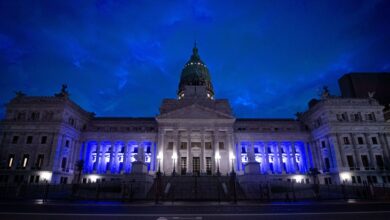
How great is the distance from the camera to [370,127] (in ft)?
151

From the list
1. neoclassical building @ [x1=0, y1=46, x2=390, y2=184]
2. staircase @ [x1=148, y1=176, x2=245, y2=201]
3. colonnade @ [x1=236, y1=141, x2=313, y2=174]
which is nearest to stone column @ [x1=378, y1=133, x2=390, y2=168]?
neoclassical building @ [x1=0, y1=46, x2=390, y2=184]

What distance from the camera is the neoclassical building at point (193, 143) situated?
4222 centimetres

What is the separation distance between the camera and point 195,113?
49844mm

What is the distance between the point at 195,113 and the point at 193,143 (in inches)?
291

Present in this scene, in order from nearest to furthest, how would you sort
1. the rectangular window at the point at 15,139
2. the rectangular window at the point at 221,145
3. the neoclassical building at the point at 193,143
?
the neoclassical building at the point at 193,143 → the rectangular window at the point at 15,139 → the rectangular window at the point at 221,145

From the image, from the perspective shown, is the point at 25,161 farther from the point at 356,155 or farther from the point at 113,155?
the point at 356,155

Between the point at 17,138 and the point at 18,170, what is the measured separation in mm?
7220

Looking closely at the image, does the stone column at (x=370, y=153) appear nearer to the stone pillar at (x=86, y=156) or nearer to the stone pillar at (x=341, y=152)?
the stone pillar at (x=341, y=152)

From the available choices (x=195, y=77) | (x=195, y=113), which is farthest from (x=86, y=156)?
(x=195, y=77)

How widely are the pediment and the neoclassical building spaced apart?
0.23m

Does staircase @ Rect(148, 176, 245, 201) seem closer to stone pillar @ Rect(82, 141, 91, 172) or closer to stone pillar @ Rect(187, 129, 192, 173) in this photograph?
stone pillar @ Rect(187, 129, 192, 173)

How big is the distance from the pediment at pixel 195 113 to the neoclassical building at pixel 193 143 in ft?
0.77

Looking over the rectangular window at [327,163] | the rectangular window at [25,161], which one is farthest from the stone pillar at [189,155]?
the rectangular window at [25,161]

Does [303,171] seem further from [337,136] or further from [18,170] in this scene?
[18,170]
